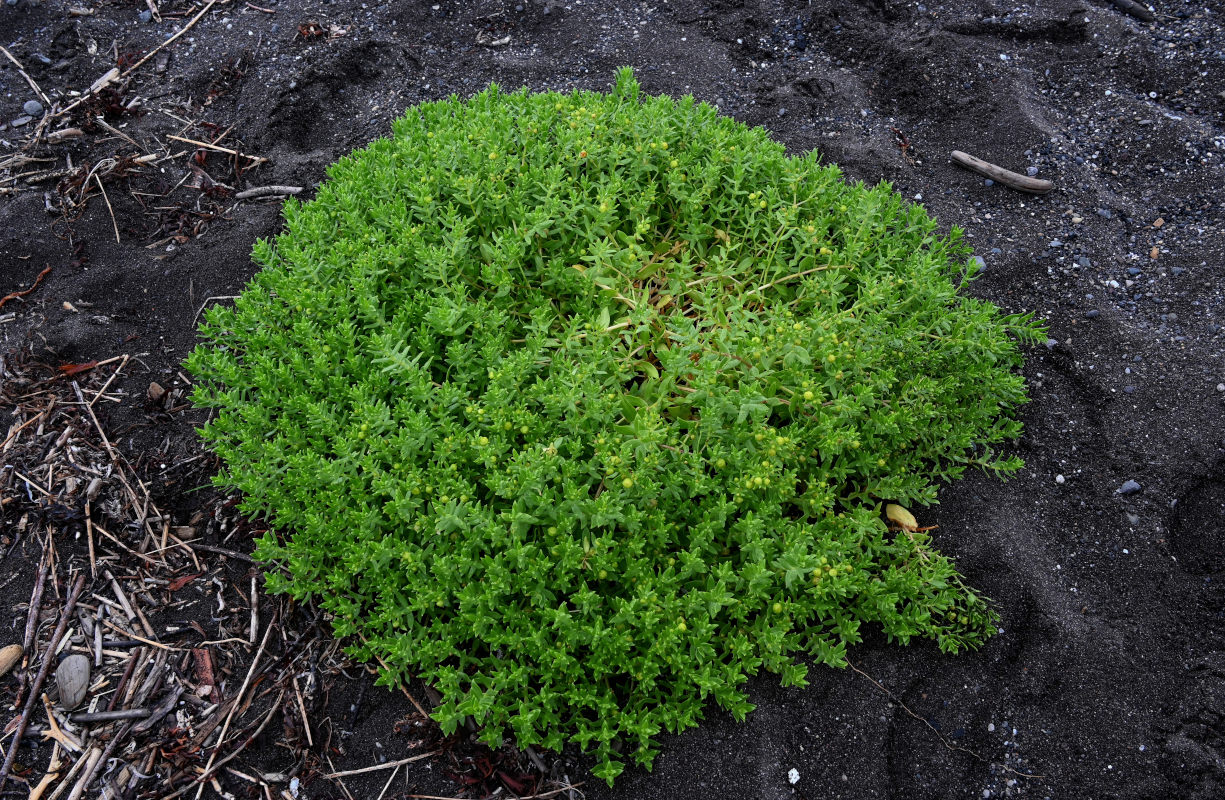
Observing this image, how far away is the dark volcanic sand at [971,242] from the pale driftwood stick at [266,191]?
65 millimetres

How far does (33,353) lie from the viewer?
409 cm

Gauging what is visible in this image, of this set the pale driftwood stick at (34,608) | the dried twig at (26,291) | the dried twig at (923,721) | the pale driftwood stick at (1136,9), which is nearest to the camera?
the dried twig at (923,721)

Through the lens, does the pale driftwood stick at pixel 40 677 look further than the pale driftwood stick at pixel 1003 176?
No

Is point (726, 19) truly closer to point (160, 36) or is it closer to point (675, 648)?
point (160, 36)

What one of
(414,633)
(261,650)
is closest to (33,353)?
(261,650)

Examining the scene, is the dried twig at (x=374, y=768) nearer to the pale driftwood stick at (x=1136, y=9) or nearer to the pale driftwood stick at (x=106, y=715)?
the pale driftwood stick at (x=106, y=715)

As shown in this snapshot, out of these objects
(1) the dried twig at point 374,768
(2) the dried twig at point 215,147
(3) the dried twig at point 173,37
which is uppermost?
(3) the dried twig at point 173,37

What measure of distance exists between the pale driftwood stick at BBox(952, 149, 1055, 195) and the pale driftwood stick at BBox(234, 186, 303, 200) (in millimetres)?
4186

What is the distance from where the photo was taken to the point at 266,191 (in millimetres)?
4996

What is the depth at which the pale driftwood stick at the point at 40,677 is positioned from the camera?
2832 millimetres

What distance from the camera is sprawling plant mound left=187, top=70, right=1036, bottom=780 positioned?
9.11 feet

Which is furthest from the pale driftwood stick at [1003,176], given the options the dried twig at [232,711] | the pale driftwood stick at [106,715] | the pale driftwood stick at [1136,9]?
the pale driftwood stick at [106,715]

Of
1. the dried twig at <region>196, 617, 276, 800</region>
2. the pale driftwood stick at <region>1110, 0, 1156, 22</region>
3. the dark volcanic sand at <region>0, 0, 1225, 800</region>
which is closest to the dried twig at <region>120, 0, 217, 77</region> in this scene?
the dark volcanic sand at <region>0, 0, 1225, 800</region>

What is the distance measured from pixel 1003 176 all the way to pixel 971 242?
596 millimetres
